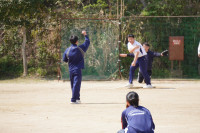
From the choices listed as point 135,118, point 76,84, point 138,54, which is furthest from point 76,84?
point 135,118

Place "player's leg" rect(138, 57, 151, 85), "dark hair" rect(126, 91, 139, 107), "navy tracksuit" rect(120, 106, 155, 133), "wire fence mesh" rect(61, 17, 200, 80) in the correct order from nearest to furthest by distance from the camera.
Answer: "navy tracksuit" rect(120, 106, 155, 133) → "dark hair" rect(126, 91, 139, 107) → "player's leg" rect(138, 57, 151, 85) → "wire fence mesh" rect(61, 17, 200, 80)

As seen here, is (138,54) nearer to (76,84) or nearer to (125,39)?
(76,84)

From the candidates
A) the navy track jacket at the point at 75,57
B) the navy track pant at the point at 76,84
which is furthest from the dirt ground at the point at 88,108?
the navy track jacket at the point at 75,57

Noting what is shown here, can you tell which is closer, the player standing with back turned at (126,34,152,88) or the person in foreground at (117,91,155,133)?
the person in foreground at (117,91,155,133)

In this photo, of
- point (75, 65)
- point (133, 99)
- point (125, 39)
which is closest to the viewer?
point (133, 99)

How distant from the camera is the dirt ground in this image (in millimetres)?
8102

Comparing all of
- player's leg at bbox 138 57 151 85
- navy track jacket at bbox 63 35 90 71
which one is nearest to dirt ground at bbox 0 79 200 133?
player's leg at bbox 138 57 151 85

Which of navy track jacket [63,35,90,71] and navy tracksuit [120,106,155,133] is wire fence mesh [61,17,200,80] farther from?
navy tracksuit [120,106,155,133]

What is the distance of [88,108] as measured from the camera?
10.4m

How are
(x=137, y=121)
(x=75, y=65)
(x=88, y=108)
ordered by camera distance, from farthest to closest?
(x=75, y=65) → (x=88, y=108) → (x=137, y=121)

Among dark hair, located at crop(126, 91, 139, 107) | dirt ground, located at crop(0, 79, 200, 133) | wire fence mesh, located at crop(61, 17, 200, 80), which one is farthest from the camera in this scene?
wire fence mesh, located at crop(61, 17, 200, 80)

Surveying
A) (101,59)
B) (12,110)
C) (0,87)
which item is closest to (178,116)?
(12,110)

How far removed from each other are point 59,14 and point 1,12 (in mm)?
2427

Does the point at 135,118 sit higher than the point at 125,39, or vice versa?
the point at 125,39
